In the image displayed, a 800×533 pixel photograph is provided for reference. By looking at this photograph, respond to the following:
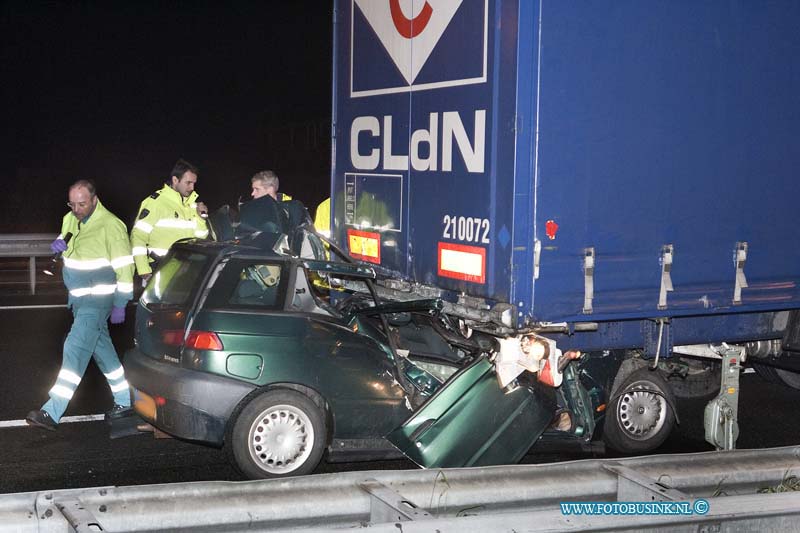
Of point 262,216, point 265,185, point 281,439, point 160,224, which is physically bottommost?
point 281,439

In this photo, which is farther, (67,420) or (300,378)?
(67,420)

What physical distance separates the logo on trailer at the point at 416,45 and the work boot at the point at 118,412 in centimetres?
299

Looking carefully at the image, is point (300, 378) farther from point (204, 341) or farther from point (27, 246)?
point (27, 246)

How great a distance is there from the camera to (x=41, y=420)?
834cm

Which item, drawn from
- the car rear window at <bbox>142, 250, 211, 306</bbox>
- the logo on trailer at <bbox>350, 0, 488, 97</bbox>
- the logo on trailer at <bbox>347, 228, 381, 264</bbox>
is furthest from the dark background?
the car rear window at <bbox>142, 250, 211, 306</bbox>

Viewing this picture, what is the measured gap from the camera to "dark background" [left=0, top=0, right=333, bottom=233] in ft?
103

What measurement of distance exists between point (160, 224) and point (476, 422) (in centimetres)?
399

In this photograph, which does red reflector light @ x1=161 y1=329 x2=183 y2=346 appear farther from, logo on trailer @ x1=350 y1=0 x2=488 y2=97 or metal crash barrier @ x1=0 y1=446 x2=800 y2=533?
metal crash barrier @ x1=0 y1=446 x2=800 y2=533

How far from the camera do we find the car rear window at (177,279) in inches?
285

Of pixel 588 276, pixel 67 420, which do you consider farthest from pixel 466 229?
pixel 67 420

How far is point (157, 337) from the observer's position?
7281 mm

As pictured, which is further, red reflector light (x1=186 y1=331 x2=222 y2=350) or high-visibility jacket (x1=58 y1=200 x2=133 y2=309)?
high-visibility jacket (x1=58 y1=200 x2=133 y2=309)

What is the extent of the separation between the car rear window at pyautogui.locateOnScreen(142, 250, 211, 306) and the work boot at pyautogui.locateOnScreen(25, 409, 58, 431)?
1.40 meters

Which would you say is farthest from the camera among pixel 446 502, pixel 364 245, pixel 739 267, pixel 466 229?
pixel 364 245
